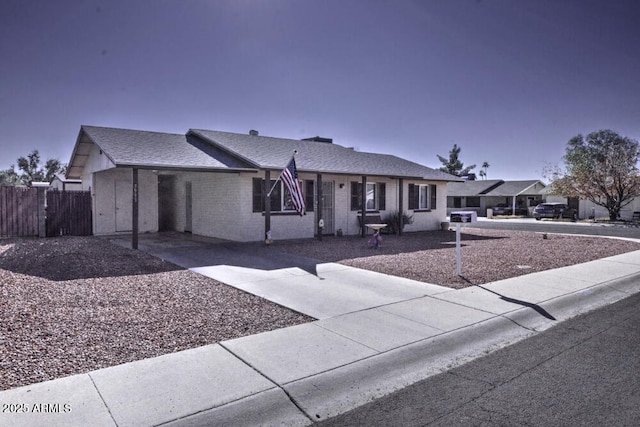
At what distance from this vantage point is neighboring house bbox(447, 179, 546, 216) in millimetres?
48656

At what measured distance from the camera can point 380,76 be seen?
17312mm

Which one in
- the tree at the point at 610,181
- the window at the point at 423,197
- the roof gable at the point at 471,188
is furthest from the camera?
the roof gable at the point at 471,188

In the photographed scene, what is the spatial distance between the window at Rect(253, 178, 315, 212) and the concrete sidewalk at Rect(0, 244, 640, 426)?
8169 millimetres

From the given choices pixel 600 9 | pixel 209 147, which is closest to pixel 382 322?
pixel 600 9

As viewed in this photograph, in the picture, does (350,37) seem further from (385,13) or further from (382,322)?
(382,322)

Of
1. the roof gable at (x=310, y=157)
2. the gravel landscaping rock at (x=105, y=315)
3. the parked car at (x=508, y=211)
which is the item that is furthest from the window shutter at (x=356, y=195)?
the parked car at (x=508, y=211)

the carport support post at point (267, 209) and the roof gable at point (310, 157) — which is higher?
the roof gable at point (310, 157)

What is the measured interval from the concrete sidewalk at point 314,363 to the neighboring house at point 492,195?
43.3 m

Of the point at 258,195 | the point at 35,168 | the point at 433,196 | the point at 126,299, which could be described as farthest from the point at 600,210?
the point at 35,168

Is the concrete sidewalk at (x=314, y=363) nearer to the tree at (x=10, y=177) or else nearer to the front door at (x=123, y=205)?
the front door at (x=123, y=205)

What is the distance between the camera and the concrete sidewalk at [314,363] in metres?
3.53

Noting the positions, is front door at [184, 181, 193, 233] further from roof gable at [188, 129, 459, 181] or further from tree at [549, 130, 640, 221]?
tree at [549, 130, 640, 221]

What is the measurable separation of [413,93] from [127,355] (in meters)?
17.2

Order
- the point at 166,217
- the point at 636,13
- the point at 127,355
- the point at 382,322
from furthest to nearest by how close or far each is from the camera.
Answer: the point at 166,217 → the point at 636,13 → the point at 382,322 → the point at 127,355
